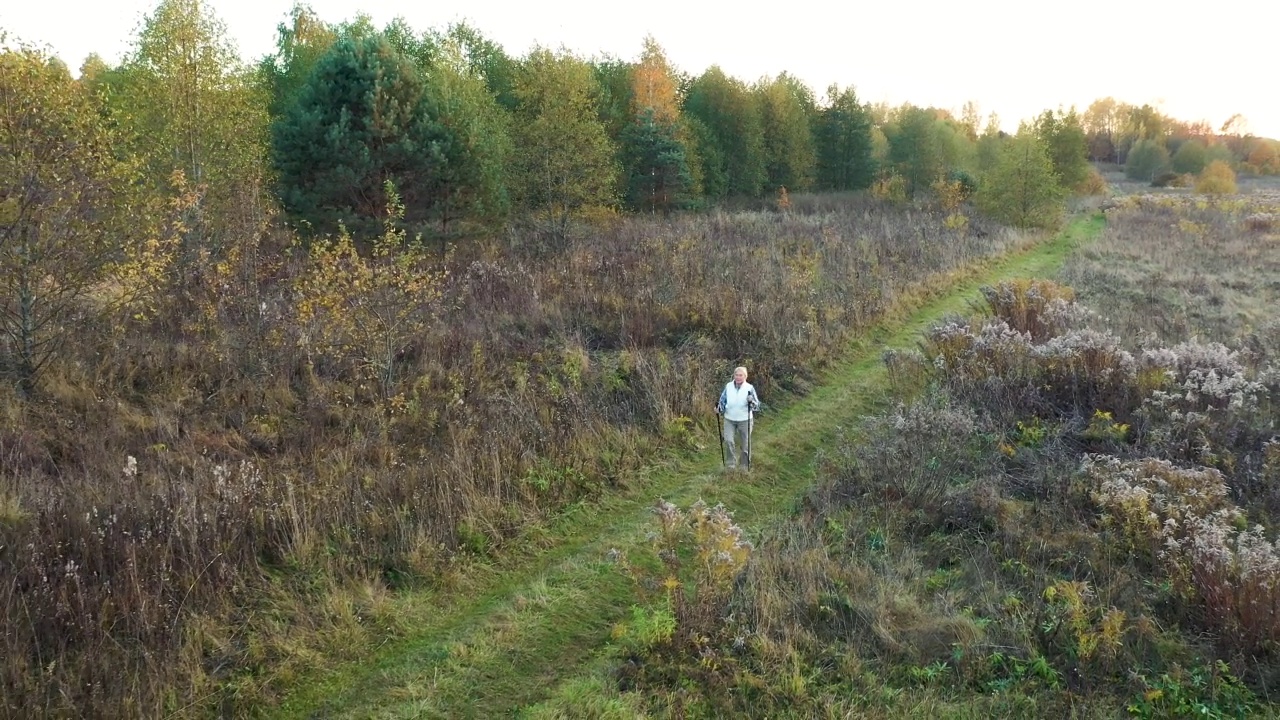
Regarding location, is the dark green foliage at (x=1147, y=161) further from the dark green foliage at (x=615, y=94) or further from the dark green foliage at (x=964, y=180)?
the dark green foliage at (x=615, y=94)

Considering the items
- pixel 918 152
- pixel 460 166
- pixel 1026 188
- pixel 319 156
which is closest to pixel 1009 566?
pixel 460 166

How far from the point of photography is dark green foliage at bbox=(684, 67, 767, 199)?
39.1 m

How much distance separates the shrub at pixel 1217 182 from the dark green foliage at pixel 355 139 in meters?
63.4

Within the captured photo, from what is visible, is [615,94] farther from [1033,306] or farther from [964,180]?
[1033,306]

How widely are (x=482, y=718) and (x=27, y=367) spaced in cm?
825

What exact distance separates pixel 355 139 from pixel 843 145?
35.5 metres

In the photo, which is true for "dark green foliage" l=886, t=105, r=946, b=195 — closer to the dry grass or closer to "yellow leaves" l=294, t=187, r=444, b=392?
the dry grass

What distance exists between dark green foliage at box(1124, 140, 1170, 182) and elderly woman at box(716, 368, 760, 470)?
3363 inches

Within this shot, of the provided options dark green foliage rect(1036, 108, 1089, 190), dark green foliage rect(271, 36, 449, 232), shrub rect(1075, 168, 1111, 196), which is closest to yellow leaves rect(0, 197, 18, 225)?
dark green foliage rect(271, 36, 449, 232)

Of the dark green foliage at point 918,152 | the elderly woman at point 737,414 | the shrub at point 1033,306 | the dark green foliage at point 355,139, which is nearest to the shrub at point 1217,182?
the dark green foliage at point 918,152

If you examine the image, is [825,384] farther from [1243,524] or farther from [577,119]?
[577,119]

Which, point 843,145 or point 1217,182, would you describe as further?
point 1217,182

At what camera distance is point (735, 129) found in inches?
1548

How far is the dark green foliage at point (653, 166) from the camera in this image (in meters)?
29.6
